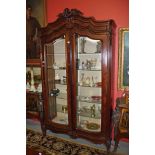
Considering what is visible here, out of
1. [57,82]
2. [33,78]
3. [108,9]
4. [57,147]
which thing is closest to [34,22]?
[33,78]

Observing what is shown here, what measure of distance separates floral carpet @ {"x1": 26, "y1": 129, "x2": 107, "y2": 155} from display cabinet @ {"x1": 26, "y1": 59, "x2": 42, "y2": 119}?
596 millimetres

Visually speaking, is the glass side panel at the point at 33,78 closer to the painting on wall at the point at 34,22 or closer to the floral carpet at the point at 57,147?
the painting on wall at the point at 34,22

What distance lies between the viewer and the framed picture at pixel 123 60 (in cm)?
299

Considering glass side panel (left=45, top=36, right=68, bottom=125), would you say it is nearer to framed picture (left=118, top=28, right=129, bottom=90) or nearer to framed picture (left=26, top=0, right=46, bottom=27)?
framed picture (left=26, top=0, right=46, bottom=27)

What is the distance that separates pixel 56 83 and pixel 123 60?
1.31 meters

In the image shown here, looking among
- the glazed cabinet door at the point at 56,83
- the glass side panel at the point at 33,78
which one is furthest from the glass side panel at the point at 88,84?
the glass side panel at the point at 33,78

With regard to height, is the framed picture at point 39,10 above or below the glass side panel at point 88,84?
above

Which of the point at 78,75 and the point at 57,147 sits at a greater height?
the point at 78,75

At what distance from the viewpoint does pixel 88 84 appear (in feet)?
10.4

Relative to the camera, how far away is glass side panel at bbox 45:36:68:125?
332 centimetres

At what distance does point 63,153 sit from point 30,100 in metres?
1.42

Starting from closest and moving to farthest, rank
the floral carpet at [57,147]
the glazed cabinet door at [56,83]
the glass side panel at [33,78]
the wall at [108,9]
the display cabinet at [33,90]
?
the floral carpet at [57,147] < the wall at [108,9] < the glazed cabinet door at [56,83] < the display cabinet at [33,90] < the glass side panel at [33,78]

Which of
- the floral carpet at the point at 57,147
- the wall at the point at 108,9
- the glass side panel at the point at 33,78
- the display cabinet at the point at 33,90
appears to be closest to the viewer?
the floral carpet at the point at 57,147

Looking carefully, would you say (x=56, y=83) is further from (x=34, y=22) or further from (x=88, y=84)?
(x=34, y=22)
